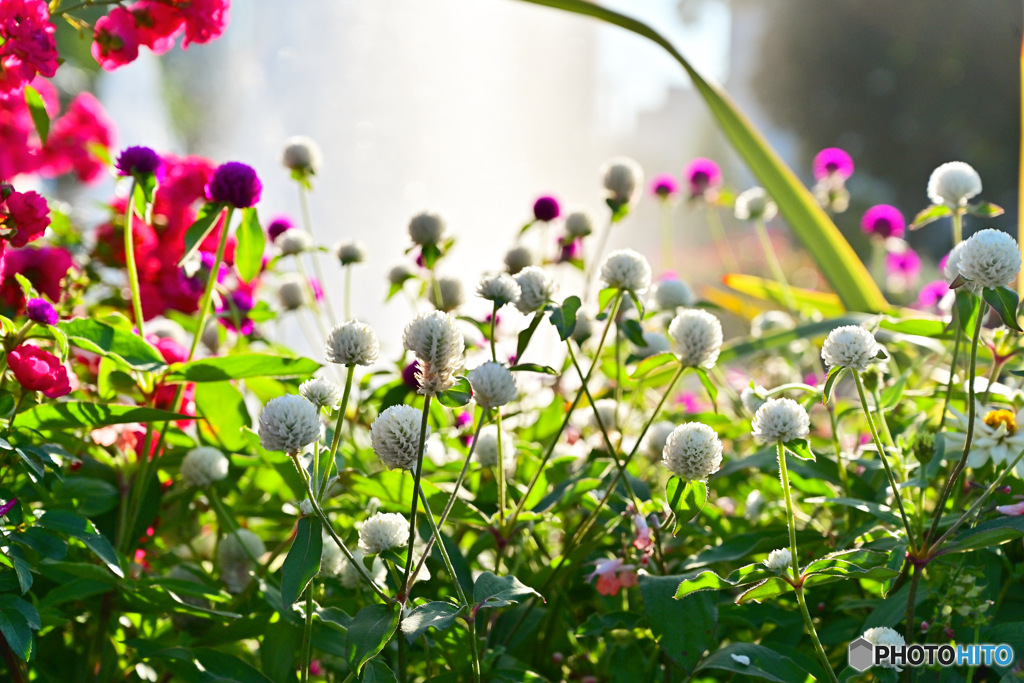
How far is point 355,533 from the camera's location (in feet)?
2.41

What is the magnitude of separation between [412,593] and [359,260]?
15.2 inches

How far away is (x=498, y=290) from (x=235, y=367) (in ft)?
0.72

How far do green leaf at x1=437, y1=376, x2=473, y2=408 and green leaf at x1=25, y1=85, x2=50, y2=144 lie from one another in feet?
1.29

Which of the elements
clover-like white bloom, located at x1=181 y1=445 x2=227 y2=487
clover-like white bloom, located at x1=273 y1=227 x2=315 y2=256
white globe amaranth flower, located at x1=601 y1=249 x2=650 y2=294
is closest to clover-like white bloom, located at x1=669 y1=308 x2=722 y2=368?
white globe amaranth flower, located at x1=601 y1=249 x2=650 y2=294

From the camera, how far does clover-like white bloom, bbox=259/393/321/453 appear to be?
1.53 feet

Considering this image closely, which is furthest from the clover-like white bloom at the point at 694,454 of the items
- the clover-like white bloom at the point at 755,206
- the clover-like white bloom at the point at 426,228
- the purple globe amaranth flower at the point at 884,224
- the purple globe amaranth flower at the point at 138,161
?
the purple globe amaranth flower at the point at 884,224

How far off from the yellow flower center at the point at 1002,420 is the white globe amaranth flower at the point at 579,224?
0.41 m

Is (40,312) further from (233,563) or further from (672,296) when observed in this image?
(672,296)

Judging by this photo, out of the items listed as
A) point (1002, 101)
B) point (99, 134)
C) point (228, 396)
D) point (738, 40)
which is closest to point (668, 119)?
point (738, 40)

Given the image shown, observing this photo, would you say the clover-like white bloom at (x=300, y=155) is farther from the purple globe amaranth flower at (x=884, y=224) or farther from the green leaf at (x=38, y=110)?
the purple globe amaranth flower at (x=884, y=224)

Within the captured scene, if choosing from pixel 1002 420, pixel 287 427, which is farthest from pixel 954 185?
pixel 287 427

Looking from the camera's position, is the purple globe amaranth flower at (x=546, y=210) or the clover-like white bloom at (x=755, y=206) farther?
the clover-like white bloom at (x=755, y=206)
